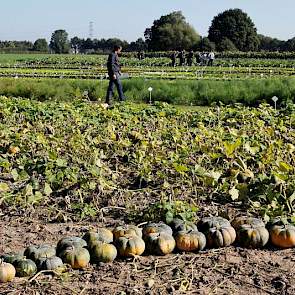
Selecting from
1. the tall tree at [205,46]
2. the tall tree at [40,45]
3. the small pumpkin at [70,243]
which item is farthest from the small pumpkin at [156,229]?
the tall tree at [40,45]

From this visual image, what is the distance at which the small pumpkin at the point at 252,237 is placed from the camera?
467 cm

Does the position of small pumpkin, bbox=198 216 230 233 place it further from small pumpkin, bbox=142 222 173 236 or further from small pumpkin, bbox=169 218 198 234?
small pumpkin, bbox=142 222 173 236

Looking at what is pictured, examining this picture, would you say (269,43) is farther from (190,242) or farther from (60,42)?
(190,242)

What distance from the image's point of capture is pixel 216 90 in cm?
1870

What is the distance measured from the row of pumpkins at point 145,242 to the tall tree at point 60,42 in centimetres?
11285

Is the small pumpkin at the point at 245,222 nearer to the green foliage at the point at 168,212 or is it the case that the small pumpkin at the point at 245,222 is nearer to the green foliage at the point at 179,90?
the green foliage at the point at 168,212

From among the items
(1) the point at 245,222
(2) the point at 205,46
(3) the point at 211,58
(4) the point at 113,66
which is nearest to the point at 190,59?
(3) the point at 211,58

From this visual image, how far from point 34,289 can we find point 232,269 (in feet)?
4.15

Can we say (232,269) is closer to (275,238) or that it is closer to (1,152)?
(275,238)

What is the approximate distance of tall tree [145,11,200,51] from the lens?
3408 inches

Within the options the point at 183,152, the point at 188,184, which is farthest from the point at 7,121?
the point at 188,184

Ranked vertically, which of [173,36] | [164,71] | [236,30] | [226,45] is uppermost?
[236,30]

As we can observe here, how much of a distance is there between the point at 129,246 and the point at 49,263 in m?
0.57

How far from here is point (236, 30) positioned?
299ft
